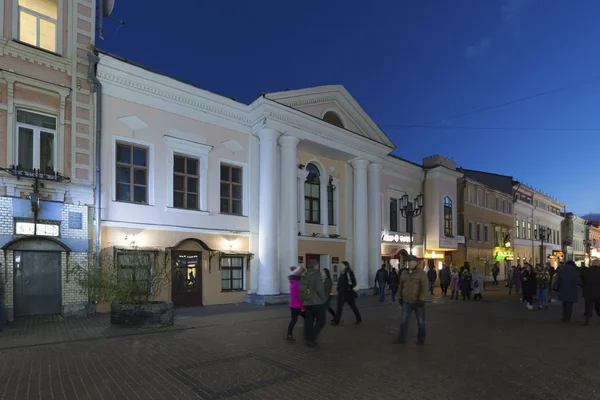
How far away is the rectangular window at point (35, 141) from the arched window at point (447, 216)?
24.5 m

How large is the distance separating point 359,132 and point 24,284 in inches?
654

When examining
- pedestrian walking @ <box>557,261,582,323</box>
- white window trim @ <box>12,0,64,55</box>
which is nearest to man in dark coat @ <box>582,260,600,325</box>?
pedestrian walking @ <box>557,261,582,323</box>

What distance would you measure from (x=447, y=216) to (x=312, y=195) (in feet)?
42.9

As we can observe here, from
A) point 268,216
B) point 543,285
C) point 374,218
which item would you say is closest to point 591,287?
point 543,285

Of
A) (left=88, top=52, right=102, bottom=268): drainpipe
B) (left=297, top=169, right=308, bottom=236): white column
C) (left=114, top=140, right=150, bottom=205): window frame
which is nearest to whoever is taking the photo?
(left=88, top=52, right=102, bottom=268): drainpipe

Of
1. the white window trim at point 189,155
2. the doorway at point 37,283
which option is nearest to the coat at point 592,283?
the white window trim at point 189,155

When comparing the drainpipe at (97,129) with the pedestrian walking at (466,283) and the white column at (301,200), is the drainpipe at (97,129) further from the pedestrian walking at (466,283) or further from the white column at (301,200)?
the pedestrian walking at (466,283)

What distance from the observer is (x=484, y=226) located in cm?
3572

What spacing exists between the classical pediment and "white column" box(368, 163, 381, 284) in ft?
6.15

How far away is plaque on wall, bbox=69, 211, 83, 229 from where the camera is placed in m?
12.7

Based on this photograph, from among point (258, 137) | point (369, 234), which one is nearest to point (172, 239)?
point (258, 137)

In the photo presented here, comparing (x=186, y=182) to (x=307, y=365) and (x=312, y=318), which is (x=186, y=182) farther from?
(x=307, y=365)

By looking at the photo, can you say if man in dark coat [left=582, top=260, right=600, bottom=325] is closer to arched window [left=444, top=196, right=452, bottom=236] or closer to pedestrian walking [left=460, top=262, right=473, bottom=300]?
pedestrian walking [left=460, top=262, right=473, bottom=300]

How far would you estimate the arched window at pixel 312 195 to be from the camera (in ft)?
68.2
